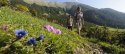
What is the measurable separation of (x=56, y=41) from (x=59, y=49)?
40 cm

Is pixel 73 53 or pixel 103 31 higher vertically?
pixel 73 53

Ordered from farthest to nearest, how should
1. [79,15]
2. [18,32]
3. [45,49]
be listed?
1. [79,15]
2. [45,49]
3. [18,32]

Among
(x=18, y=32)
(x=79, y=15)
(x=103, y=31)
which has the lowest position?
(x=103, y=31)

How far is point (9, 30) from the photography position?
9.55 m

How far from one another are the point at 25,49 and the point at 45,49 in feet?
4.99

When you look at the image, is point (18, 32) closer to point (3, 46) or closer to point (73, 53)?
point (3, 46)

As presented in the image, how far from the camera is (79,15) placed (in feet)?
101

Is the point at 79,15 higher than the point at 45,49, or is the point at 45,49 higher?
the point at 45,49

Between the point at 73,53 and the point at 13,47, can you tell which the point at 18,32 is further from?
the point at 73,53

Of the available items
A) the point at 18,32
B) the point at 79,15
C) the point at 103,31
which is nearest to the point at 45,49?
the point at 18,32

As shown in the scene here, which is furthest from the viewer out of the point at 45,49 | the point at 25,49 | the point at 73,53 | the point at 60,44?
the point at 73,53

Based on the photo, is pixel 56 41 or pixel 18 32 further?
pixel 56 41

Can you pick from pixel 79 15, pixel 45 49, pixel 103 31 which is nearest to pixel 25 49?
pixel 45 49

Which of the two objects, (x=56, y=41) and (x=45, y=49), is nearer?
(x=45, y=49)
